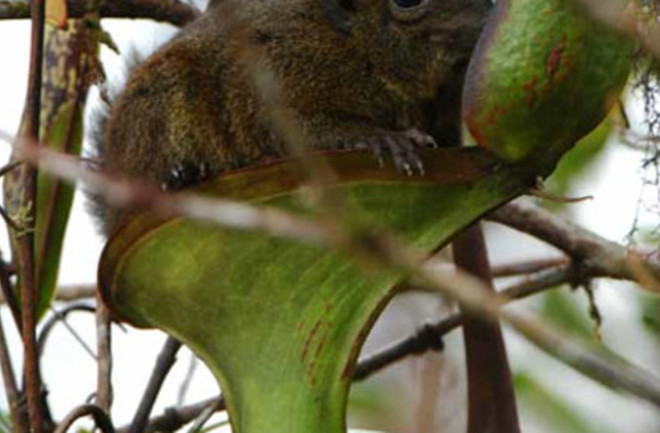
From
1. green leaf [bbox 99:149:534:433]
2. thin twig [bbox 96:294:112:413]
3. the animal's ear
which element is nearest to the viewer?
green leaf [bbox 99:149:534:433]

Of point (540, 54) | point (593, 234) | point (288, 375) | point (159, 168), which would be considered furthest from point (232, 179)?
point (593, 234)

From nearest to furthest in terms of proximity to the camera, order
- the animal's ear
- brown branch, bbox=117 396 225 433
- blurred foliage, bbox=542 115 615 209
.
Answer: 1. brown branch, bbox=117 396 225 433
2. the animal's ear
3. blurred foliage, bbox=542 115 615 209

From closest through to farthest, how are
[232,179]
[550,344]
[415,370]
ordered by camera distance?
[550,344] < [232,179] < [415,370]

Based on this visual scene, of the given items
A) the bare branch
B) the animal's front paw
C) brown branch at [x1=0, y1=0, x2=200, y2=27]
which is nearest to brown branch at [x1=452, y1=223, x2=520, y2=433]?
the animal's front paw

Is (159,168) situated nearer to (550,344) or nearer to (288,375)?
(288,375)

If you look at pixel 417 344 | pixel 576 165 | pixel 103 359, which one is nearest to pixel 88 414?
pixel 103 359

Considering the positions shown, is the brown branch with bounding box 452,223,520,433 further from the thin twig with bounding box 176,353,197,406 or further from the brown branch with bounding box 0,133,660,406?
the thin twig with bounding box 176,353,197,406

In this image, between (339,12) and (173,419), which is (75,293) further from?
(339,12)
